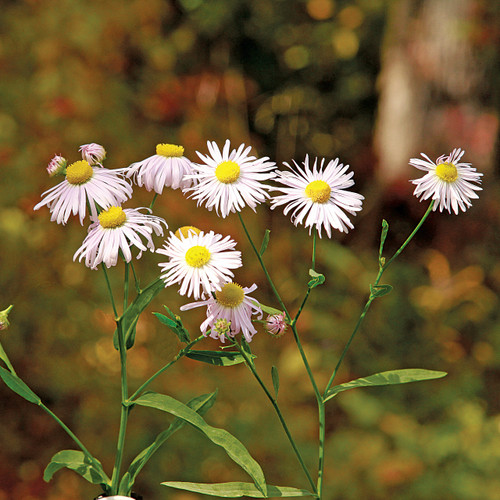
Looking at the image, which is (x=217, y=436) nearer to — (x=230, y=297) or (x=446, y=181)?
(x=230, y=297)

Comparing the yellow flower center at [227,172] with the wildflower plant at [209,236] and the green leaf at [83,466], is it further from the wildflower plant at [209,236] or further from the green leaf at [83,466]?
the green leaf at [83,466]

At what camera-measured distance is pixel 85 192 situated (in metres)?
0.51

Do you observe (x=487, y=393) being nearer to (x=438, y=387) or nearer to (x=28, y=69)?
(x=438, y=387)

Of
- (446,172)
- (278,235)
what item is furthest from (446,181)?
(278,235)

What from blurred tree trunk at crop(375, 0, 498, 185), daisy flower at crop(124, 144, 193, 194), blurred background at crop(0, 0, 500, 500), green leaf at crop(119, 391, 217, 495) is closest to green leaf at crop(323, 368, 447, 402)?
green leaf at crop(119, 391, 217, 495)

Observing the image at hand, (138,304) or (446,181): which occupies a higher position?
(446,181)

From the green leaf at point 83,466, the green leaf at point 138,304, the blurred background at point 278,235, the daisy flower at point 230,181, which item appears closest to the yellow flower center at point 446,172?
the daisy flower at point 230,181

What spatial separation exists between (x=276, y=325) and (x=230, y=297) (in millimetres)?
46

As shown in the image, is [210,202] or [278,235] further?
[278,235]

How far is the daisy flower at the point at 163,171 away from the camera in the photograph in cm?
54

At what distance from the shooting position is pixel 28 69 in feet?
6.15

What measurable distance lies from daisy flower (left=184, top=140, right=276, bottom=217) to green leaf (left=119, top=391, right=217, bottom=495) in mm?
165

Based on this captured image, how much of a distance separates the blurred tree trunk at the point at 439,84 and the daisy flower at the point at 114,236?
1.81 m

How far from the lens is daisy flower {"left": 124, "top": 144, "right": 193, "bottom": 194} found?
0.54 m
